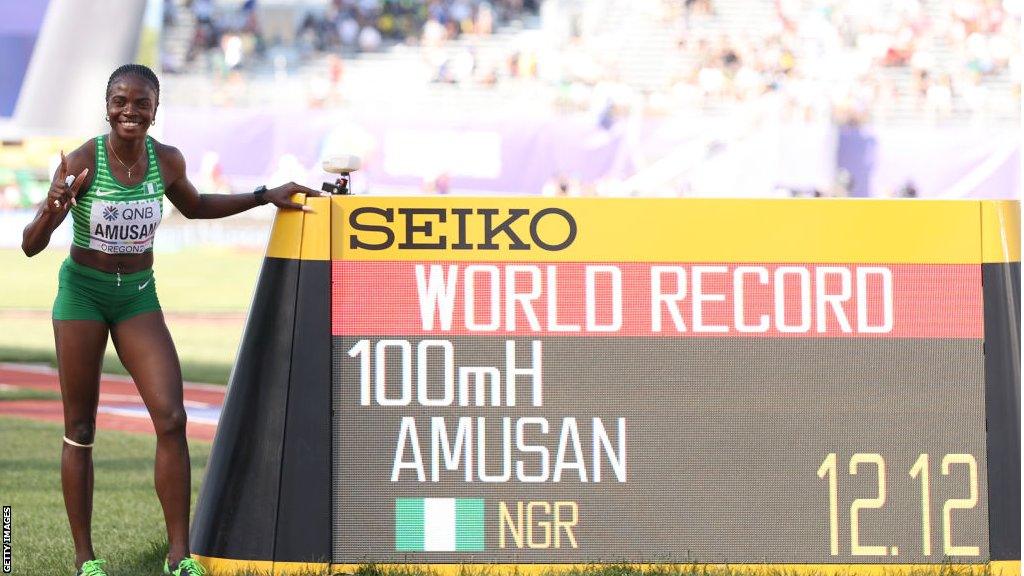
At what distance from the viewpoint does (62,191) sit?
4652 millimetres

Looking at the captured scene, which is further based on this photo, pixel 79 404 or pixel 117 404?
pixel 117 404

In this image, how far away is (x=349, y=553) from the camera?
4.72 m

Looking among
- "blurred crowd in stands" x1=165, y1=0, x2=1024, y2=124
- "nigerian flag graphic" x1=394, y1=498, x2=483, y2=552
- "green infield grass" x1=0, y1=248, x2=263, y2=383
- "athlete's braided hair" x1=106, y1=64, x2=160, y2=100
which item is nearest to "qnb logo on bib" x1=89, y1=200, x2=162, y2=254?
"athlete's braided hair" x1=106, y1=64, x2=160, y2=100

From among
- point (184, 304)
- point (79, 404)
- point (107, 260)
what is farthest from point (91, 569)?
point (184, 304)

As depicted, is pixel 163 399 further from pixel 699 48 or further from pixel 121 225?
pixel 699 48

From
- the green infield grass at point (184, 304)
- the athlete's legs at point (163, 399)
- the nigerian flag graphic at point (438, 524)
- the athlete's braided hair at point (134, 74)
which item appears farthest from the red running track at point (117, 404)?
the nigerian flag graphic at point (438, 524)

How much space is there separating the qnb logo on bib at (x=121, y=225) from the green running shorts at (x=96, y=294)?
0.09 m

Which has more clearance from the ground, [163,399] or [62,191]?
[62,191]

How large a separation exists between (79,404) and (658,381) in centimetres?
191

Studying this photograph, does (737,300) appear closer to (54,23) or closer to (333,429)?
(333,429)

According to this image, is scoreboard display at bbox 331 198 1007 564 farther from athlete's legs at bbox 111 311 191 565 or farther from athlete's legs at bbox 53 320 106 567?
athlete's legs at bbox 53 320 106 567

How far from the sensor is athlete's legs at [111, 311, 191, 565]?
16.1ft

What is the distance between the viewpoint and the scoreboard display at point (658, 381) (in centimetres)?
477

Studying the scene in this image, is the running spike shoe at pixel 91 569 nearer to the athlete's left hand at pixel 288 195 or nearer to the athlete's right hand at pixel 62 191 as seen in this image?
the athlete's right hand at pixel 62 191
